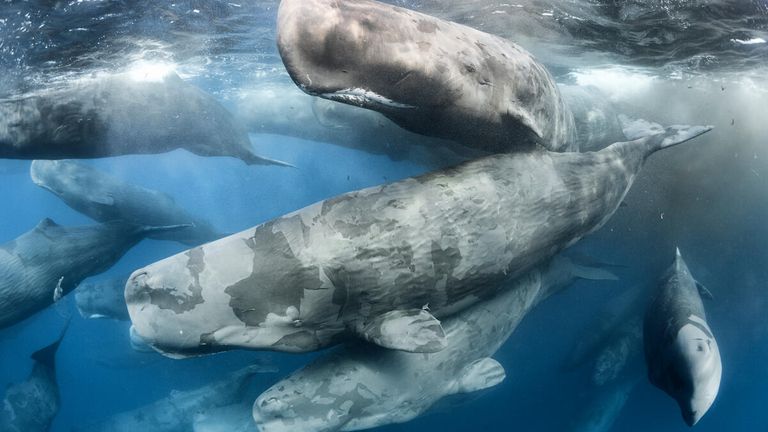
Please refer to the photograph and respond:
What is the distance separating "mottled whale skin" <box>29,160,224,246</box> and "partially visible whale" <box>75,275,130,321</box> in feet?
5.52

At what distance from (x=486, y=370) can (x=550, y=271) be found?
110 inches

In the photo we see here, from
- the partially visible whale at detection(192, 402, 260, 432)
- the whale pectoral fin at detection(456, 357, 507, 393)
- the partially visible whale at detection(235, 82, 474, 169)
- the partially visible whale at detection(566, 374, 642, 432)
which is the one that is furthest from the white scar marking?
the partially visible whale at detection(566, 374, 642, 432)

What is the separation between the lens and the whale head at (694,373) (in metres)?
6.18

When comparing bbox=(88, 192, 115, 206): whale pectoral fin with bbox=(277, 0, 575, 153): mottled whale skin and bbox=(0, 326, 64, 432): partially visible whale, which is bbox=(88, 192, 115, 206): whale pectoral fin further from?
bbox=(277, 0, 575, 153): mottled whale skin

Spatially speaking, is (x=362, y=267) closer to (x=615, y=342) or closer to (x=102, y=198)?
(x=615, y=342)

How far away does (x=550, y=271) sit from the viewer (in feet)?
26.7

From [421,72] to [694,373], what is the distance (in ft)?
18.4

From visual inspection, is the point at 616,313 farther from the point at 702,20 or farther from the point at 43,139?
the point at 43,139

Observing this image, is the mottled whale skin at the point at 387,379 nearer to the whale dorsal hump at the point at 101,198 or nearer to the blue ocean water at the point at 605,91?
the blue ocean water at the point at 605,91

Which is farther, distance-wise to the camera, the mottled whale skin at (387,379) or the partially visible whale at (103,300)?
Result: the partially visible whale at (103,300)

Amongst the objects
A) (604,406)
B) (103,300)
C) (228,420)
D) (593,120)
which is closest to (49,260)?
(103,300)

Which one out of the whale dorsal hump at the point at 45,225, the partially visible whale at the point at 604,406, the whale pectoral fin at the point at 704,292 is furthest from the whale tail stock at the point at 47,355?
the whale pectoral fin at the point at 704,292

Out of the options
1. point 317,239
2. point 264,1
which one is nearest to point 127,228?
point 264,1

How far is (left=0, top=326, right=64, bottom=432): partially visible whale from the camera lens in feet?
39.8
